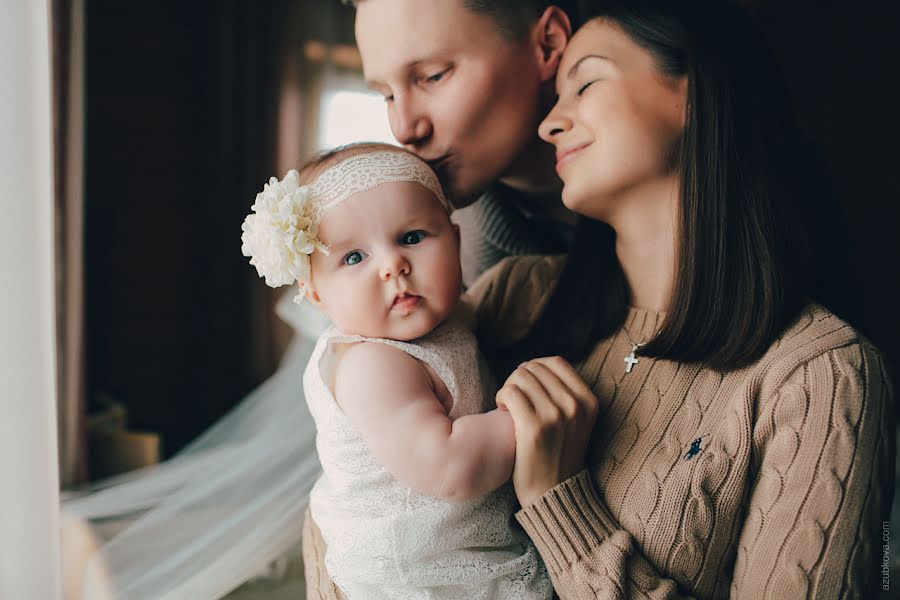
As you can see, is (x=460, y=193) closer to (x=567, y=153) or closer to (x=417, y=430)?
(x=567, y=153)

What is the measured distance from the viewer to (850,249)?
1.21 m

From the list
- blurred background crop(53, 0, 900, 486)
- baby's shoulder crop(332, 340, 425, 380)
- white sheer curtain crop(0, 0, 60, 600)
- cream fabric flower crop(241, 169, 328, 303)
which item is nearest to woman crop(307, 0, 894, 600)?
baby's shoulder crop(332, 340, 425, 380)

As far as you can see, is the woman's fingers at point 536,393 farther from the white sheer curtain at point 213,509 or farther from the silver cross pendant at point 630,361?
the white sheer curtain at point 213,509

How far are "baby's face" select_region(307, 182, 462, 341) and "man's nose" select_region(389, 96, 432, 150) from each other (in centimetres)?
33

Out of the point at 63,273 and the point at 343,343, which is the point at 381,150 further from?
the point at 63,273

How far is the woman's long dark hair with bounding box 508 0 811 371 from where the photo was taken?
3.59 feet

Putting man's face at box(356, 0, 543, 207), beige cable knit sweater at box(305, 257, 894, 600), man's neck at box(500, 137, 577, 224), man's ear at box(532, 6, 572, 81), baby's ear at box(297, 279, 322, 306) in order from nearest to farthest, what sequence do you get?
beige cable knit sweater at box(305, 257, 894, 600) → baby's ear at box(297, 279, 322, 306) → man's face at box(356, 0, 543, 207) → man's ear at box(532, 6, 572, 81) → man's neck at box(500, 137, 577, 224)

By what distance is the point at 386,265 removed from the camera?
1.06 metres

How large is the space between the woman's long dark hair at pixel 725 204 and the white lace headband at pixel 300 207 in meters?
0.44

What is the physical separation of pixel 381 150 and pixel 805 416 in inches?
29.6

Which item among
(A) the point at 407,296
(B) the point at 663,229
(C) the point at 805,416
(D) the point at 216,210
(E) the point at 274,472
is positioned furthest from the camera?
(D) the point at 216,210

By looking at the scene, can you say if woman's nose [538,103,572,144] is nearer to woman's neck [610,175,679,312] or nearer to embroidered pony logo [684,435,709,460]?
woman's neck [610,175,679,312]

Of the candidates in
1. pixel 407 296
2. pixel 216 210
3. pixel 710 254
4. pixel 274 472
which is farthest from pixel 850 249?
pixel 216 210

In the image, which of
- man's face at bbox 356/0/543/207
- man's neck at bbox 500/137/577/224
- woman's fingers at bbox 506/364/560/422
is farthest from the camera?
man's neck at bbox 500/137/577/224
